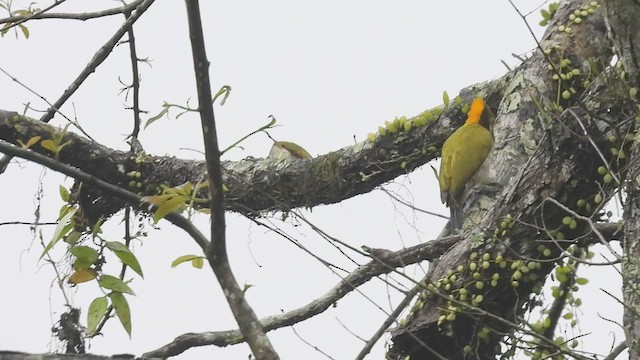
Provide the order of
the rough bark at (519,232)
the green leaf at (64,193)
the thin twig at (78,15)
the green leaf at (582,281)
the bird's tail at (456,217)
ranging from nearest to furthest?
1. the green leaf at (64,193)
2. the rough bark at (519,232)
3. the green leaf at (582,281)
4. the thin twig at (78,15)
5. the bird's tail at (456,217)

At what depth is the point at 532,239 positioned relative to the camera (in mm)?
2602

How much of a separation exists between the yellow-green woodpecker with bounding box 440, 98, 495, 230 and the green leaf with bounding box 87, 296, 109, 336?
225 cm

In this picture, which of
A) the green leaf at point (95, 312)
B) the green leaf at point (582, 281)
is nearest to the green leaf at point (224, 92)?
the green leaf at point (95, 312)

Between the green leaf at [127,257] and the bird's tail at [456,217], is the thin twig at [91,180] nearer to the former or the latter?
the green leaf at [127,257]

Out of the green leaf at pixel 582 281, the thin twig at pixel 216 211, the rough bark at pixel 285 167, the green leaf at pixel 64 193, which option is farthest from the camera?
the rough bark at pixel 285 167

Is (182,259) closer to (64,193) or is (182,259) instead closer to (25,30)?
(64,193)

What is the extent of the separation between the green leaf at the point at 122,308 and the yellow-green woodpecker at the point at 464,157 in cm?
225

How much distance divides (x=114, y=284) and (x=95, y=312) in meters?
0.06

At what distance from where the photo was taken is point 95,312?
4.66 feet

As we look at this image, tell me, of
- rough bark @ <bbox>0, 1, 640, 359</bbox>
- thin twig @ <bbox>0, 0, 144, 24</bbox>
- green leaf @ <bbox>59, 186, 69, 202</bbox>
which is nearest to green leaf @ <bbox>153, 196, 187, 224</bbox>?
green leaf @ <bbox>59, 186, 69, 202</bbox>

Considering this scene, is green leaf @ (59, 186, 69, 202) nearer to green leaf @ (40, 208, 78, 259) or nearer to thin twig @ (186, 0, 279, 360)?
green leaf @ (40, 208, 78, 259)

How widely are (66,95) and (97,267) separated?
2169 millimetres

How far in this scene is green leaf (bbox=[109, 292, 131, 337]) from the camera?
4.58 ft

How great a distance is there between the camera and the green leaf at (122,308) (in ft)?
4.58
